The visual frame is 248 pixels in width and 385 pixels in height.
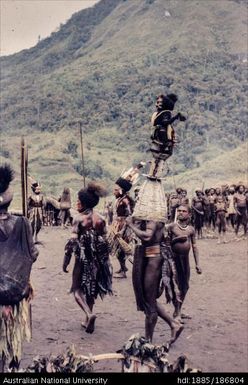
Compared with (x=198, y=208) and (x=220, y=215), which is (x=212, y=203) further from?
(x=220, y=215)

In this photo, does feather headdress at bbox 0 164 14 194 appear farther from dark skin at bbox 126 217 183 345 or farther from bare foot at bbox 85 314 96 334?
bare foot at bbox 85 314 96 334

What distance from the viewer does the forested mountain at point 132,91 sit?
2456 inches

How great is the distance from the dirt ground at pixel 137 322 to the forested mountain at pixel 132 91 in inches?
1458

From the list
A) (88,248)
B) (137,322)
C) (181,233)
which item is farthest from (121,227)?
(88,248)

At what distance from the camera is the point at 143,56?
87.9m

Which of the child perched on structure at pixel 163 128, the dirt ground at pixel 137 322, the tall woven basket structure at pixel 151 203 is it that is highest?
the child perched on structure at pixel 163 128

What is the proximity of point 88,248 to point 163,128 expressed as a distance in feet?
6.30

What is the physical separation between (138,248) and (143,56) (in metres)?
83.6

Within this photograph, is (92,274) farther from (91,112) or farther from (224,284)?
(91,112)

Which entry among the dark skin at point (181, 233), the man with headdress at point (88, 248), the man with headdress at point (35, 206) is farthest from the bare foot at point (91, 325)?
the man with headdress at point (35, 206)

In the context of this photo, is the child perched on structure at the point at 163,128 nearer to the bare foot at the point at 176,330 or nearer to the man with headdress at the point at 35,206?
the bare foot at the point at 176,330

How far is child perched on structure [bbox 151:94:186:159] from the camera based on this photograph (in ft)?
21.3

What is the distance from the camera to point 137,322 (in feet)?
28.1

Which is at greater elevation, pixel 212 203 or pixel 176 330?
pixel 212 203
